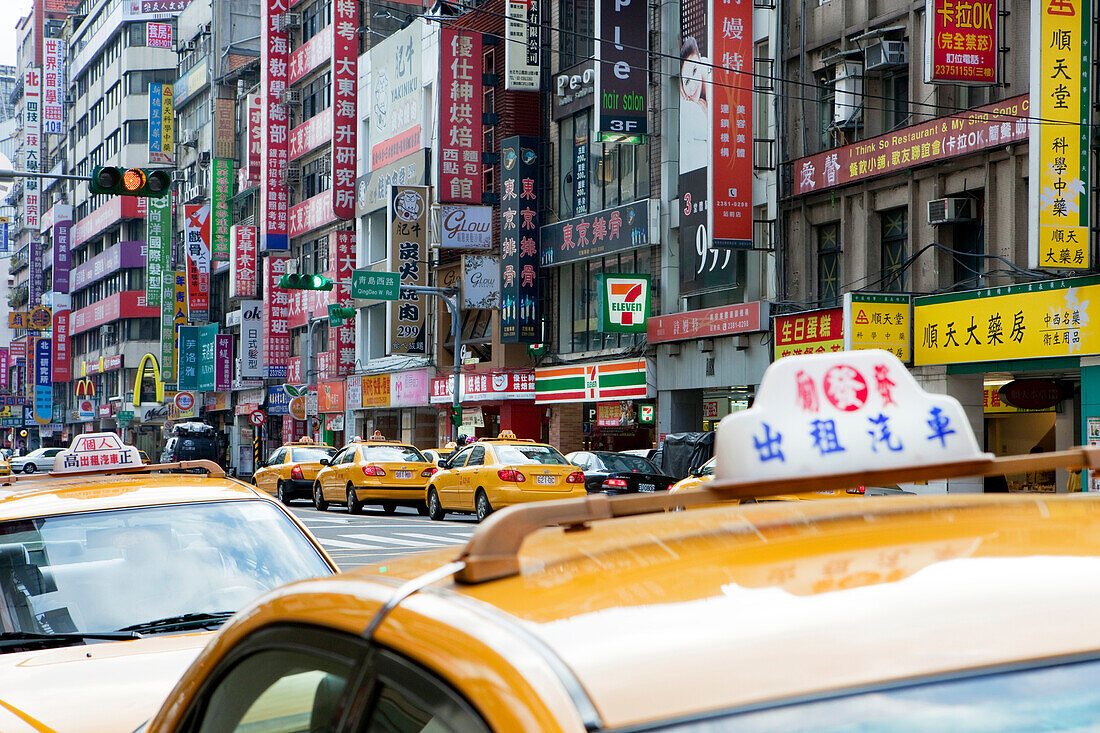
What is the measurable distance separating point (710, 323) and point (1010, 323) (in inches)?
350

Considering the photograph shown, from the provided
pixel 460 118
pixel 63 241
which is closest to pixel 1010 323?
pixel 460 118

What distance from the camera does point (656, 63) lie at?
32.6 meters

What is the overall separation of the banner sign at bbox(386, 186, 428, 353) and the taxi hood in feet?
116

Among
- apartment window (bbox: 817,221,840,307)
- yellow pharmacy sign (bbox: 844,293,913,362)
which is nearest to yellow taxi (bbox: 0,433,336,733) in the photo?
yellow pharmacy sign (bbox: 844,293,913,362)

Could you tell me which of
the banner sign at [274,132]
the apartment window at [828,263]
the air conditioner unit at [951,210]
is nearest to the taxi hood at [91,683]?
the air conditioner unit at [951,210]

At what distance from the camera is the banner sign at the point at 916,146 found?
22219 mm

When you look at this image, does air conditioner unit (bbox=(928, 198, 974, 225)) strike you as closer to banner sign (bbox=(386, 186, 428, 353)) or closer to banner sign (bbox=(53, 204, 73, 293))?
banner sign (bbox=(386, 186, 428, 353))

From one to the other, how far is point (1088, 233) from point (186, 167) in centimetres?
6338

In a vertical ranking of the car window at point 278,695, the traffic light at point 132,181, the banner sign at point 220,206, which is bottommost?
the car window at point 278,695

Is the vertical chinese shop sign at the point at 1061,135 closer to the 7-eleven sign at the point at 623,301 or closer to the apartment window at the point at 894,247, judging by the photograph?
the apartment window at the point at 894,247

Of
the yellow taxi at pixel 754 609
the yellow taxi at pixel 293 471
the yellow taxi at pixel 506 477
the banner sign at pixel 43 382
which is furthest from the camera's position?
the banner sign at pixel 43 382

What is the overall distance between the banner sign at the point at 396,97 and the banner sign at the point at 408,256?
10.9 feet

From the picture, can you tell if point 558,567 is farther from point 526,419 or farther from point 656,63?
point 526,419

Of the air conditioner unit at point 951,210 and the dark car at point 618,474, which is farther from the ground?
the air conditioner unit at point 951,210
